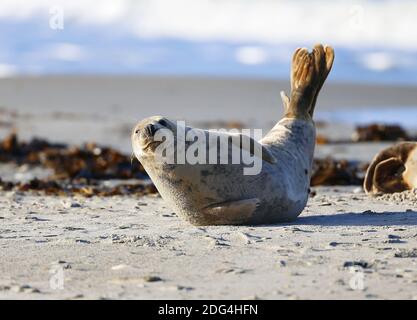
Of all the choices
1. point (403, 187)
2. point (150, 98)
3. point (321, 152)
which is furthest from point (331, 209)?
point (150, 98)

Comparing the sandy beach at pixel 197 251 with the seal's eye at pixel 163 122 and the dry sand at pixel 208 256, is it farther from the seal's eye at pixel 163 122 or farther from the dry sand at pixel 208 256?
the seal's eye at pixel 163 122

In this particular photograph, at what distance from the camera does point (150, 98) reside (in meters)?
24.3

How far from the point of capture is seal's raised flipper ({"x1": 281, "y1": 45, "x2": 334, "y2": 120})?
280 inches

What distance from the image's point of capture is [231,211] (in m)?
6.21

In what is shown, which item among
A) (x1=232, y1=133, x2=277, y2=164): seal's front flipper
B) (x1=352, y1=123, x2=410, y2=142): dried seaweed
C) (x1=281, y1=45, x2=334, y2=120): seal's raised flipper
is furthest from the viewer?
(x1=352, y1=123, x2=410, y2=142): dried seaweed

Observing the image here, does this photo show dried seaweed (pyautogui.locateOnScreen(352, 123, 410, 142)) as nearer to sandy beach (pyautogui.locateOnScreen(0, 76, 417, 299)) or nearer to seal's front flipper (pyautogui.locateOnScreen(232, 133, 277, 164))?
sandy beach (pyautogui.locateOnScreen(0, 76, 417, 299))

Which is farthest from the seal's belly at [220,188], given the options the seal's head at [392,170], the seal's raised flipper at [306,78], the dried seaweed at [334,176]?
the dried seaweed at [334,176]

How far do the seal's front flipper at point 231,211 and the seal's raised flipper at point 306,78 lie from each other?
1090 millimetres

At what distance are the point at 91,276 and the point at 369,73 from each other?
3438 cm

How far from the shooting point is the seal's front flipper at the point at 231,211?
6.20 m

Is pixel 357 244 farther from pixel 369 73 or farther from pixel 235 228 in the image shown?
pixel 369 73


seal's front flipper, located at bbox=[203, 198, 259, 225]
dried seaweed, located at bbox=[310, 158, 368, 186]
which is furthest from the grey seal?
dried seaweed, located at bbox=[310, 158, 368, 186]

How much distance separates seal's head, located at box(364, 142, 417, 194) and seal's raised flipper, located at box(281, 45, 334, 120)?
3.34 feet

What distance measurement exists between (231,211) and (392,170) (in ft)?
6.98
